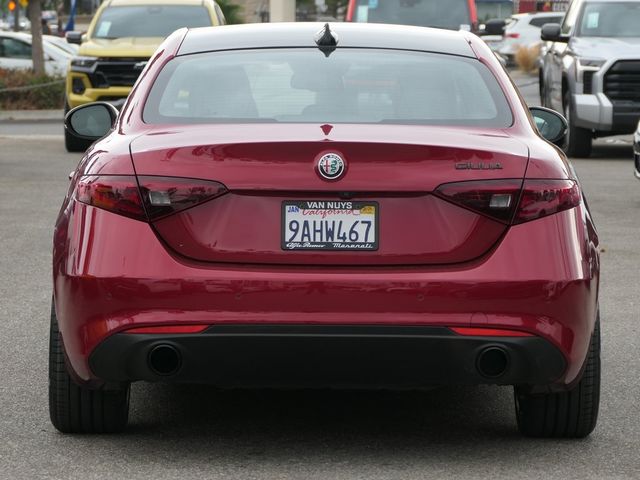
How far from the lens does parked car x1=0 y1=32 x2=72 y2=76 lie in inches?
1299

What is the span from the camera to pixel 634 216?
13281 millimetres

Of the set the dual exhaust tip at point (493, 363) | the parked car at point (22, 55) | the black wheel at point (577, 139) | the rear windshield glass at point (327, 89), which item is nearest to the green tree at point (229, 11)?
the parked car at point (22, 55)

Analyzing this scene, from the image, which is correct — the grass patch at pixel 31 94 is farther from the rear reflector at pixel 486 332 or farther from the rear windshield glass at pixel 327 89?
the rear reflector at pixel 486 332

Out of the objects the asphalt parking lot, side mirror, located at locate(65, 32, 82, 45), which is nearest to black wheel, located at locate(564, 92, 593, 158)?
side mirror, located at locate(65, 32, 82, 45)

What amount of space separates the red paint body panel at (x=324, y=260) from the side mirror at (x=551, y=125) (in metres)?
1.28

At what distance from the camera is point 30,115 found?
27688mm

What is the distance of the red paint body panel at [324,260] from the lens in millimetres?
5023

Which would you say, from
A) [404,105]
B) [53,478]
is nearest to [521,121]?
[404,105]

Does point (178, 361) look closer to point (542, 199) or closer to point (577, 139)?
point (542, 199)

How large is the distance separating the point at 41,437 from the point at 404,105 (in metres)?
1.68

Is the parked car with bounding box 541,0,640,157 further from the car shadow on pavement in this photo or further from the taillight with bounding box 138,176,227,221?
the taillight with bounding box 138,176,227,221

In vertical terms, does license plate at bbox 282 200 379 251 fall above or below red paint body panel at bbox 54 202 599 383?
above

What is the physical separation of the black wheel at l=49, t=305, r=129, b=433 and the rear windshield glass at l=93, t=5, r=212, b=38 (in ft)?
50.1

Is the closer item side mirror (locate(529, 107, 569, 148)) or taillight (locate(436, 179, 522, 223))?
taillight (locate(436, 179, 522, 223))
